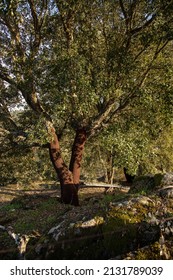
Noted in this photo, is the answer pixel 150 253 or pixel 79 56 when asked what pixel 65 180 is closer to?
pixel 79 56

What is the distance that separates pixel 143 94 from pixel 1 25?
840 cm

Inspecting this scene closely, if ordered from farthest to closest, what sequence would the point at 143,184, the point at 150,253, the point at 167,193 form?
the point at 143,184 < the point at 167,193 < the point at 150,253

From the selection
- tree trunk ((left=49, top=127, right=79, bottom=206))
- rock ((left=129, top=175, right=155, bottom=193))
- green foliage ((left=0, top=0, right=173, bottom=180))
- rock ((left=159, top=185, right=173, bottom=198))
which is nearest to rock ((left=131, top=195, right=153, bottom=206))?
rock ((left=159, top=185, right=173, bottom=198))

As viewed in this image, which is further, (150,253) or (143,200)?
(143,200)

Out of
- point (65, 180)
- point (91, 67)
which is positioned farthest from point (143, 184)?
point (91, 67)

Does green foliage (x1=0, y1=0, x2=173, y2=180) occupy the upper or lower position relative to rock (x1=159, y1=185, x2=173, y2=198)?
upper

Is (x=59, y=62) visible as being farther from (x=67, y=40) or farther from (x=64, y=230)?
(x=64, y=230)

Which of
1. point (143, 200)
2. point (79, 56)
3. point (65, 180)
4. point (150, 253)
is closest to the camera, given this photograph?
point (150, 253)

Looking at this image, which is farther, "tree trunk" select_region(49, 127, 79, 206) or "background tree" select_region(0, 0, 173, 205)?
"tree trunk" select_region(49, 127, 79, 206)

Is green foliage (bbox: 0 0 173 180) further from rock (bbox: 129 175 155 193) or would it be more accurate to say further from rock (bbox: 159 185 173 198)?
rock (bbox: 159 185 173 198)

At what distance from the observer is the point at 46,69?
45.4 ft

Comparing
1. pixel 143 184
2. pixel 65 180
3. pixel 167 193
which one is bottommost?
pixel 167 193

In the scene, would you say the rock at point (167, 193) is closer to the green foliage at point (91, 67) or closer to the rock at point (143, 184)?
the rock at point (143, 184)
